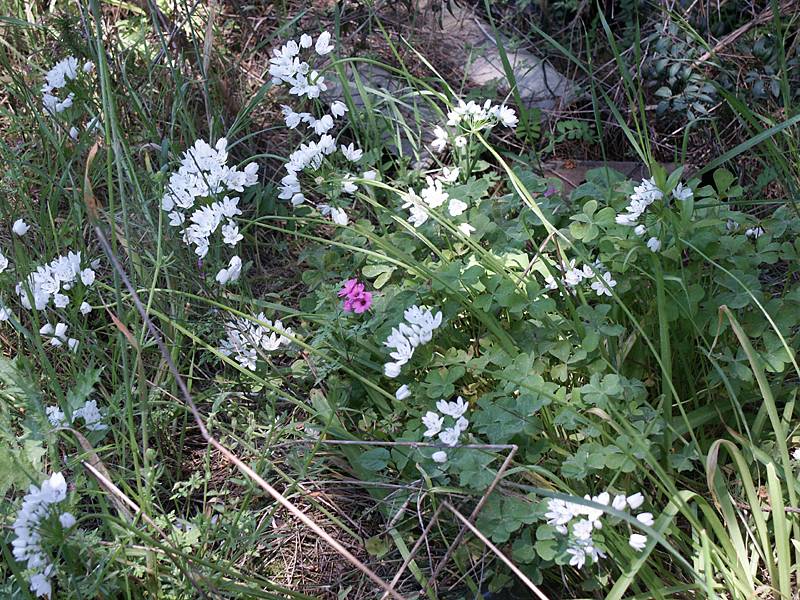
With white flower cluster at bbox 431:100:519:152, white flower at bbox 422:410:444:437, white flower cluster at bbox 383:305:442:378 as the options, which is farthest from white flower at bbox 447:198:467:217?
white flower at bbox 422:410:444:437

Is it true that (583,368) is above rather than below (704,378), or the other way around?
above

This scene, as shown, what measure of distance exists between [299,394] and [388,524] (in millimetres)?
520

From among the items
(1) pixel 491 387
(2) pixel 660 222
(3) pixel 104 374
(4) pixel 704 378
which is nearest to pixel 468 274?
(1) pixel 491 387

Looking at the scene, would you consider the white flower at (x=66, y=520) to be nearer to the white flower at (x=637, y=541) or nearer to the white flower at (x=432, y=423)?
the white flower at (x=432, y=423)

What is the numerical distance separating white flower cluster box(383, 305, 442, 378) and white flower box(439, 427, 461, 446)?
7.7 inches

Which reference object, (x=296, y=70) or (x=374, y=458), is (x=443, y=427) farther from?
(x=296, y=70)

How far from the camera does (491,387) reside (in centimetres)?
200

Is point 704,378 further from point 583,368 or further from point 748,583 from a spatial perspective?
point 748,583

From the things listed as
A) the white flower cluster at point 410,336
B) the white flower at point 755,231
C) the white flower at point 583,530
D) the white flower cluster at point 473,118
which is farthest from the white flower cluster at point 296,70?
the white flower at point 583,530

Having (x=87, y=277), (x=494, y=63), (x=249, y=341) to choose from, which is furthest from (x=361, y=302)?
(x=494, y=63)

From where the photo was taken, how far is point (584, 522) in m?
1.49

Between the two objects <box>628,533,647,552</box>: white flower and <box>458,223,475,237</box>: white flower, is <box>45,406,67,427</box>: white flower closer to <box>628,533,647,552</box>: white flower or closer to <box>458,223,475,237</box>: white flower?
<box>458,223,475,237</box>: white flower

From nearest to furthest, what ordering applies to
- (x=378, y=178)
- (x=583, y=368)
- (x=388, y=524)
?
(x=388, y=524)
(x=583, y=368)
(x=378, y=178)

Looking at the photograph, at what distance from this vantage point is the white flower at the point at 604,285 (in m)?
1.83
